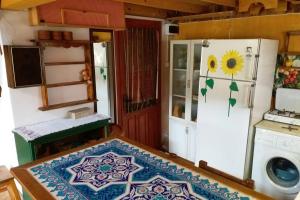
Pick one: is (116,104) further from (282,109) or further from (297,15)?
(297,15)

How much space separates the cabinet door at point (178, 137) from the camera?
3.54m

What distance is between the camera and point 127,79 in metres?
3.43

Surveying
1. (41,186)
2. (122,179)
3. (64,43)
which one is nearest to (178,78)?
(64,43)

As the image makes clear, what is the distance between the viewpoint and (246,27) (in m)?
3.02

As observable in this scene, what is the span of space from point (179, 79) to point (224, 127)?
112cm

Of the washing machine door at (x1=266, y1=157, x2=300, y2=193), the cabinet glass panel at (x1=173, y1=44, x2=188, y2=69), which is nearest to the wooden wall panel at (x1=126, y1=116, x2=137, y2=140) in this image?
the cabinet glass panel at (x1=173, y1=44, x2=188, y2=69)

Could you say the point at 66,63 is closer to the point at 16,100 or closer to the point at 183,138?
the point at 16,100

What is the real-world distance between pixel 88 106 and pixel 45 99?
58 cm

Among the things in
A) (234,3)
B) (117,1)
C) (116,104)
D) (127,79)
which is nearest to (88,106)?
(116,104)

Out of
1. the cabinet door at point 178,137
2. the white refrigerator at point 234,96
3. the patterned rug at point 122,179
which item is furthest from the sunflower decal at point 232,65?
the patterned rug at point 122,179

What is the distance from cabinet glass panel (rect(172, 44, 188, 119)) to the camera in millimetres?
3482

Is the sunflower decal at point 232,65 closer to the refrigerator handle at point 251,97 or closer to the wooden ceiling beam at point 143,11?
the refrigerator handle at point 251,97

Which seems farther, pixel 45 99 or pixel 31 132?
pixel 45 99

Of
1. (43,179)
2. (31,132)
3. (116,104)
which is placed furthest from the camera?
(116,104)
